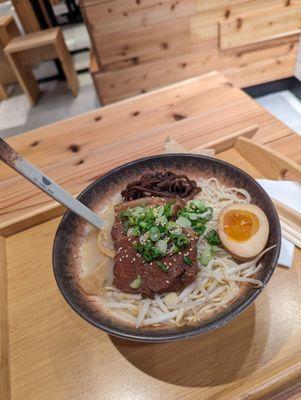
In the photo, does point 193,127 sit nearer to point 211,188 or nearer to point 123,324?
point 211,188

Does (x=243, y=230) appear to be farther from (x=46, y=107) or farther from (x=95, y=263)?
(x=46, y=107)

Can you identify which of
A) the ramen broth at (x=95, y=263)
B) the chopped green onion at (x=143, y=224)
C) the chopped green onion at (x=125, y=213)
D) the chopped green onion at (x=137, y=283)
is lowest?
the ramen broth at (x=95, y=263)

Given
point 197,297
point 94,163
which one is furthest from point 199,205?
point 94,163

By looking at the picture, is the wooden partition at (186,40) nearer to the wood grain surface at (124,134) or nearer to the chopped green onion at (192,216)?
the wood grain surface at (124,134)

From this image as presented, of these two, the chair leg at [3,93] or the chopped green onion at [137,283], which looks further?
the chair leg at [3,93]

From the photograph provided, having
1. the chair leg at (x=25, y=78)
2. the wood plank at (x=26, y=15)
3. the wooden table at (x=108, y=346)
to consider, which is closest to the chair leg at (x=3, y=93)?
the chair leg at (x=25, y=78)

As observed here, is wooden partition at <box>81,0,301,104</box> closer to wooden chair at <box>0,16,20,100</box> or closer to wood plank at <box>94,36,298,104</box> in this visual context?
wood plank at <box>94,36,298,104</box>
